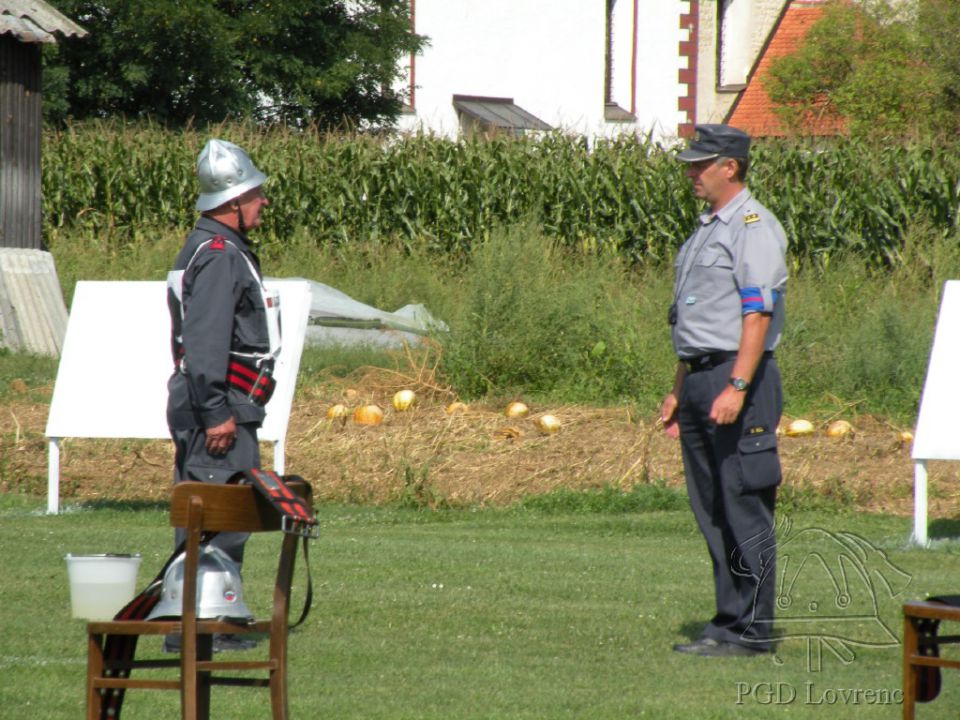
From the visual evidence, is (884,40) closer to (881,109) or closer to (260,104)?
(881,109)

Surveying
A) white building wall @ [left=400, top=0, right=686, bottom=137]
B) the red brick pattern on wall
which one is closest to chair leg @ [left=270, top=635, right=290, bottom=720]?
white building wall @ [left=400, top=0, right=686, bottom=137]

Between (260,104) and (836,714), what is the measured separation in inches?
1433

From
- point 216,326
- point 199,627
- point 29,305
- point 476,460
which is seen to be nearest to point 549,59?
point 29,305

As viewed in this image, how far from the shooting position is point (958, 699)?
19.2 ft

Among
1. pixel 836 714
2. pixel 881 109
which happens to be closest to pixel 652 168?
pixel 836 714

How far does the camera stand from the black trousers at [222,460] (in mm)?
6090

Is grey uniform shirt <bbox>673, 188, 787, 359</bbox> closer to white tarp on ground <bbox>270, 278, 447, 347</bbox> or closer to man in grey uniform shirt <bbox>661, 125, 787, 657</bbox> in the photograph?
man in grey uniform shirt <bbox>661, 125, 787, 657</bbox>

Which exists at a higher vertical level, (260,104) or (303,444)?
(260,104)

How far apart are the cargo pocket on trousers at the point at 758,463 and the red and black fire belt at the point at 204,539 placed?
2353mm

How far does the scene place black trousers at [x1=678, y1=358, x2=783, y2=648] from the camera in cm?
636

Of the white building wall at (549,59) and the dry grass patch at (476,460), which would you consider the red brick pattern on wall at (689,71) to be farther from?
the dry grass patch at (476,460)

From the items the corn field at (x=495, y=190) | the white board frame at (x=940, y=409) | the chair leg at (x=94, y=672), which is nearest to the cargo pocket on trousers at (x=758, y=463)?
the chair leg at (x=94, y=672)

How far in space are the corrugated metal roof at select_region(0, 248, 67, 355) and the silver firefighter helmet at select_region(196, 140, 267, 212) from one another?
13146 mm

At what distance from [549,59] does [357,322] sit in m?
32.8
